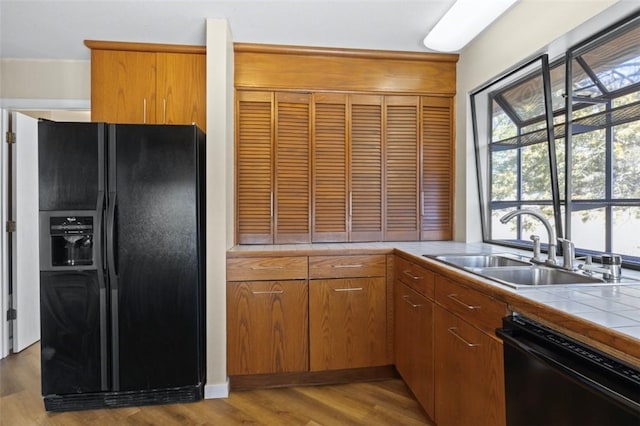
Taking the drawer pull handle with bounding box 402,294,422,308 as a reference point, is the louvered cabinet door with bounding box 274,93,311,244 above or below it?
above

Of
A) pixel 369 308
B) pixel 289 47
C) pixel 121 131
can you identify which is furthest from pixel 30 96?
pixel 369 308

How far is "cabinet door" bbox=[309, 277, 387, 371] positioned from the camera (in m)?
2.48

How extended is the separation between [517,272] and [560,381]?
92 cm

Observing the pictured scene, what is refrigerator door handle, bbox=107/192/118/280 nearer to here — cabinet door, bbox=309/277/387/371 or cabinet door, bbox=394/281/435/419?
cabinet door, bbox=309/277/387/371

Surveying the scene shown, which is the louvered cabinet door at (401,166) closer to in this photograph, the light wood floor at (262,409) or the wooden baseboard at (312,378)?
the wooden baseboard at (312,378)

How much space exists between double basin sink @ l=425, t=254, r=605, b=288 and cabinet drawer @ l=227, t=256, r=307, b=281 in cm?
90

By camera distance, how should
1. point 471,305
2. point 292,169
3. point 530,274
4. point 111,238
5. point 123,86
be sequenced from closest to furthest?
point 471,305 < point 530,274 < point 111,238 < point 123,86 < point 292,169

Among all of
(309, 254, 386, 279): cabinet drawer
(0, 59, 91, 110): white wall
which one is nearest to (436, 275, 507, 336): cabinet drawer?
(309, 254, 386, 279): cabinet drawer

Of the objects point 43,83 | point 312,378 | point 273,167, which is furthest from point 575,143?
point 43,83

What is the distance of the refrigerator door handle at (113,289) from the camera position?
85.2 inches

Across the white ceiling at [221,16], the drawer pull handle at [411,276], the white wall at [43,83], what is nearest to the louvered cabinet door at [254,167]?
the white ceiling at [221,16]

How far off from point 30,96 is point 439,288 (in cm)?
365

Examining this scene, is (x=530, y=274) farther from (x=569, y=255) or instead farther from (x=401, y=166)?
(x=401, y=166)

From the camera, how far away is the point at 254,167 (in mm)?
2840
